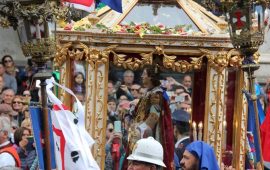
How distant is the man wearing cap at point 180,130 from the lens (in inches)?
540

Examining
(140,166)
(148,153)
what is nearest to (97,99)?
(148,153)

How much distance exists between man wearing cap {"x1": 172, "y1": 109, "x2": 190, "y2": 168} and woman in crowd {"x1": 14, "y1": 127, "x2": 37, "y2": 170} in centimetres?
172

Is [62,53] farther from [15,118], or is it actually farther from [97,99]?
[15,118]

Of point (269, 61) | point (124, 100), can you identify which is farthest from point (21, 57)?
point (124, 100)

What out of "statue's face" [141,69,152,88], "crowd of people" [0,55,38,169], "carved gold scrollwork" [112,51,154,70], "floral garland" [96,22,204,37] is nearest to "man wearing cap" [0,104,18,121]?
"crowd of people" [0,55,38,169]

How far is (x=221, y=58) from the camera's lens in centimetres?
1351

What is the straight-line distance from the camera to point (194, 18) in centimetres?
1384

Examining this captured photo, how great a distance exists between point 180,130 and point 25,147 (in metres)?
1.92

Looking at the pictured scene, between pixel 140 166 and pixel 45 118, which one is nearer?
pixel 140 166

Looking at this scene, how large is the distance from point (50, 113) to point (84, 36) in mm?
3275

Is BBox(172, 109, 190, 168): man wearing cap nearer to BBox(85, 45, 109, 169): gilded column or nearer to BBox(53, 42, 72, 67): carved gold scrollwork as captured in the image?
BBox(85, 45, 109, 169): gilded column

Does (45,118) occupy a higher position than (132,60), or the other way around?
(132,60)

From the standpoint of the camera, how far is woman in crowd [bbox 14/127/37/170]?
42.6 ft

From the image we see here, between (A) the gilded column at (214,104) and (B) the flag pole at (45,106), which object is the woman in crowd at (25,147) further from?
(B) the flag pole at (45,106)
